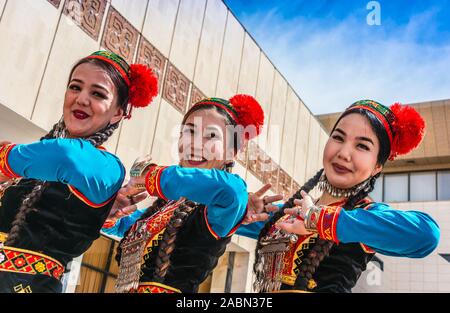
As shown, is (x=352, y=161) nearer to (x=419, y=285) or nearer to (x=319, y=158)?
(x=319, y=158)

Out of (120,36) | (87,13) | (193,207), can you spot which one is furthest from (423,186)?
(193,207)

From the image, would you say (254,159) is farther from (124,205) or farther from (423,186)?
(423,186)

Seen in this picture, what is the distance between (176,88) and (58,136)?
12.0 ft

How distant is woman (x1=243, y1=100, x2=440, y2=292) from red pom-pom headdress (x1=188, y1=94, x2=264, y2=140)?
45 centimetres

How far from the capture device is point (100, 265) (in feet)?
20.4

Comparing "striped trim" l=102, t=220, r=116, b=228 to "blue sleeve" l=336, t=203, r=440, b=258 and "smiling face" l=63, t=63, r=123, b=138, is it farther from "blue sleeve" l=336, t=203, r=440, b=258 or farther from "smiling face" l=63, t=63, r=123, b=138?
"blue sleeve" l=336, t=203, r=440, b=258

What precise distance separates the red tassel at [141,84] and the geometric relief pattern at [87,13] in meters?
2.39

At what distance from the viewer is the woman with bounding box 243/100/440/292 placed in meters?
2.23

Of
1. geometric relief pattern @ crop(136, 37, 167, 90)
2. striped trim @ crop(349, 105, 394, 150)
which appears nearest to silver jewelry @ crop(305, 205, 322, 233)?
striped trim @ crop(349, 105, 394, 150)

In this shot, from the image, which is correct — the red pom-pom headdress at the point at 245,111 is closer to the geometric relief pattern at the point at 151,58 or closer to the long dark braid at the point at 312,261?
the long dark braid at the point at 312,261

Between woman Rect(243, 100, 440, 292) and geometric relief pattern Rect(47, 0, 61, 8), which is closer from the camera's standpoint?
woman Rect(243, 100, 440, 292)

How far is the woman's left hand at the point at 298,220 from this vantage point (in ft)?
7.83

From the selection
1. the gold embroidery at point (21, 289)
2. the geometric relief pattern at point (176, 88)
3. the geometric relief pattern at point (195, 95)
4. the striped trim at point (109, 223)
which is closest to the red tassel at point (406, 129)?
the striped trim at point (109, 223)

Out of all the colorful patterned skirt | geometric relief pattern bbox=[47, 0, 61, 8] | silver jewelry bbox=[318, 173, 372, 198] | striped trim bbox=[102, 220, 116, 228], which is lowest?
the colorful patterned skirt
